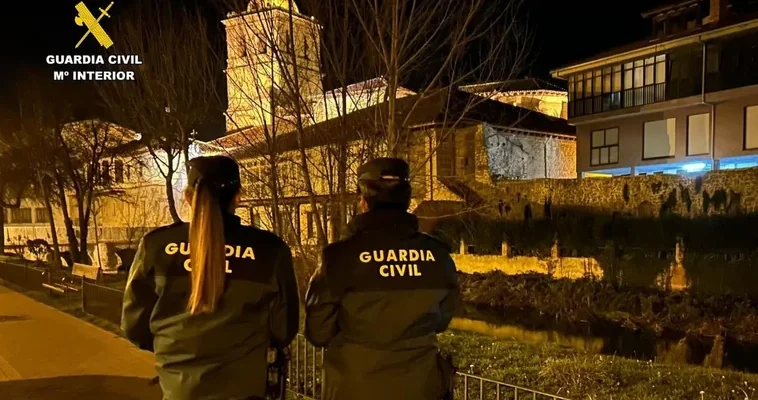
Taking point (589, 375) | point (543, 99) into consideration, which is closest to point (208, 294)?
point (589, 375)

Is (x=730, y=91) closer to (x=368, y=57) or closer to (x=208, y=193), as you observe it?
(x=368, y=57)

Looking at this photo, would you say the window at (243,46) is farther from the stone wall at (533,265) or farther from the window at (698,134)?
the window at (698,134)

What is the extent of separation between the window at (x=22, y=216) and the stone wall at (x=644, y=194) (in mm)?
41241

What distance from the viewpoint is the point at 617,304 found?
19.4m

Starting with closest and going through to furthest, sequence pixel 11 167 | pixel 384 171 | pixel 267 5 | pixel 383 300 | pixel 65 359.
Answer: pixel 383 300 → pixel 384 171 → pixel 267 5 → pixel 65 359 → pixel 11 167

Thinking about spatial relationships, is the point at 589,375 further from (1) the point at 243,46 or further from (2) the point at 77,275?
(2) the point at 77,275

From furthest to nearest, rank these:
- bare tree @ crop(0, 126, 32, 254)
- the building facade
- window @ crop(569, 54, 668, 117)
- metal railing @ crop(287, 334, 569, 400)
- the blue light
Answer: window @ crop(569, 54, 668, 117)
the blue light
the building facade
bare tree @ crop(0, 126, 32, 254)
metal railing @ crop(287, 334, 569, 400)

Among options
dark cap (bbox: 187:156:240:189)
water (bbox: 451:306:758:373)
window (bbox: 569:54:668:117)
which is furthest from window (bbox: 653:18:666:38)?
dark cap (bbox: 187:156:240:189)

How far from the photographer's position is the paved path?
620 cm

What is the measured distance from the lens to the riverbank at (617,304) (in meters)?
16.8

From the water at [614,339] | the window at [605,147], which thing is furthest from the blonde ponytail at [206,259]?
the window at [605,147]

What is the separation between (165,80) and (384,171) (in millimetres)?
8973

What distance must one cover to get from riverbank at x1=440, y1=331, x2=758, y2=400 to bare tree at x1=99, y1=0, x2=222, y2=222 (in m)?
5.44

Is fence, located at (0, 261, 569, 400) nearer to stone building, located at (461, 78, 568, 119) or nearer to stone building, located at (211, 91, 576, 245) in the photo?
stone building, located at (211, 91, 576, 245)
